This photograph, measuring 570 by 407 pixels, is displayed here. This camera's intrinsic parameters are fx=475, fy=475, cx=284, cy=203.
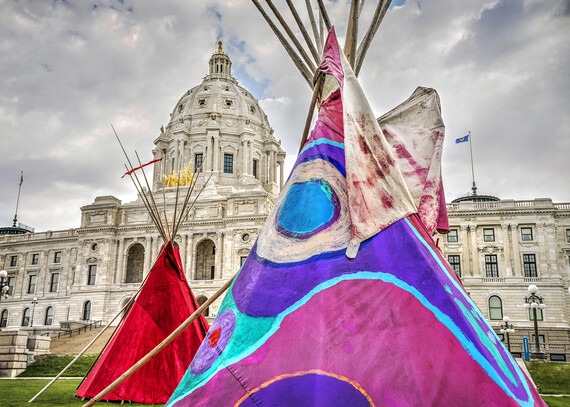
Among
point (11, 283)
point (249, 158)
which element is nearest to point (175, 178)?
point (249, 158)

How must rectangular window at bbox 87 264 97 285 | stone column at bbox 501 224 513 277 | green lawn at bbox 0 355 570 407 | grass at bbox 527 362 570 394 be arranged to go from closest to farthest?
1. green lawn at bbox 0 355 570 407
2. grass at bbox 527 362 570 394
3. stone column at bbox 501 224 513 277
4. rectangular window at bbox 87 264 97 285

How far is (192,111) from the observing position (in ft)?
205

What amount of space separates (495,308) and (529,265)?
4859mm

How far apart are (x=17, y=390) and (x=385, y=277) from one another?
11347mm

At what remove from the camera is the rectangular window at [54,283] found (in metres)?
53.1

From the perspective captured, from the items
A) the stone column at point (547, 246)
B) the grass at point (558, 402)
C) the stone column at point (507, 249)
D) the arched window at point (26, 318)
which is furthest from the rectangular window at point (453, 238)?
the arched window at point (26, 318)

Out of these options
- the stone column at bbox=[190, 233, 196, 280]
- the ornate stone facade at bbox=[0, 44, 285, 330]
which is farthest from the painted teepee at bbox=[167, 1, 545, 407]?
the stone column at bbox=[190, 233, 196, 280]

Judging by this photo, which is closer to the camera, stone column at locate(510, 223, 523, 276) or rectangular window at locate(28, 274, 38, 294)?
stone column at locate(510, 223, 523, 276)

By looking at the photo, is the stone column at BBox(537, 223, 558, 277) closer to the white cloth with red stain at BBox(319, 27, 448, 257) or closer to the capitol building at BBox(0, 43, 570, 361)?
the capitol building at BBox(0, 43, 570, 361)

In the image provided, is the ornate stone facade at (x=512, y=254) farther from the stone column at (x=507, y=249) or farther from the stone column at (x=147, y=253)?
the stone column at (x=147, y=253)

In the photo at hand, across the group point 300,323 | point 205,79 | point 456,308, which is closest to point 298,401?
point 300,323

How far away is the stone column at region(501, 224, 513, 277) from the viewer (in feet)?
134

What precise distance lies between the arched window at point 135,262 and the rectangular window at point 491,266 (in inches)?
1333

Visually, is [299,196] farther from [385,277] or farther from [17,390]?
[17,390]
